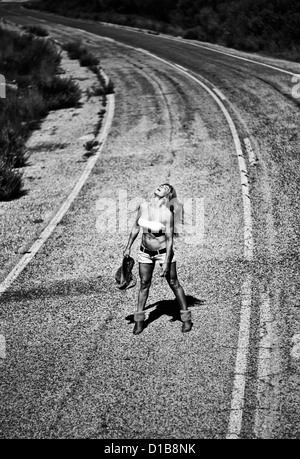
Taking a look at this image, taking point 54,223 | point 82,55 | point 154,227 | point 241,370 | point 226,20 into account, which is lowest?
point 54,223

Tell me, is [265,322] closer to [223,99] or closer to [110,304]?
[110,304]

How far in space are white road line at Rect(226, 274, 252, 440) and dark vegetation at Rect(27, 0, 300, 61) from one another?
19.6 metres

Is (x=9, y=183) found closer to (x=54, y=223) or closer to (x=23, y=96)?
(x=54, y=223)

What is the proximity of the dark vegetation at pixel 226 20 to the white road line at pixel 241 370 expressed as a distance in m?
19.6

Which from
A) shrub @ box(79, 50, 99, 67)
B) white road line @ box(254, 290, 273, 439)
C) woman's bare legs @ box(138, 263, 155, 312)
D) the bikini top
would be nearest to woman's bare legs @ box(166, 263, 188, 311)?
woman's bare legs @ box(138, 263, 155, 312)

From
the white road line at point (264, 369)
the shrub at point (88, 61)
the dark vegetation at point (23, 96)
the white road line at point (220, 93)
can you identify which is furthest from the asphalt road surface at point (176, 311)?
the shrub at point (88, 61)

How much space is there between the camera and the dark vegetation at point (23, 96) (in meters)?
14.8

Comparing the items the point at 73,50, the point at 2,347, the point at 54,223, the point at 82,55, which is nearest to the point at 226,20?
the point at 73,50

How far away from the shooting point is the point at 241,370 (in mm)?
6664

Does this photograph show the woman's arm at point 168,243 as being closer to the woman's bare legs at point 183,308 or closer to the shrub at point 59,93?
the woman's bare legs at point 183,308

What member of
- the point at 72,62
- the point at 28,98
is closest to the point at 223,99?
the point at 28,98

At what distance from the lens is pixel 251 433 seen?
5.71m

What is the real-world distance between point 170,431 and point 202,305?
264 centimetres

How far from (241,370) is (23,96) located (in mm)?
16630
